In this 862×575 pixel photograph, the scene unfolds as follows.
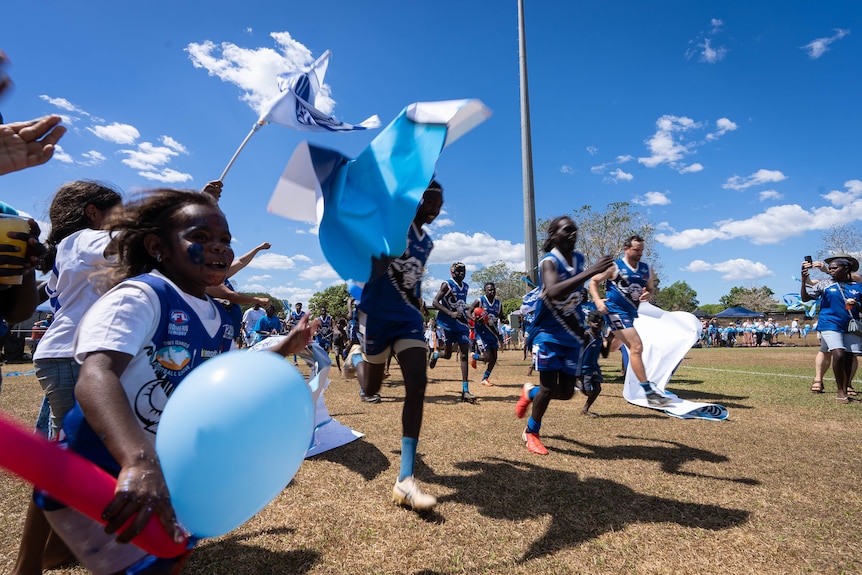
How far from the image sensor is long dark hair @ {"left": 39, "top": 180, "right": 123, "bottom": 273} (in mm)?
2664

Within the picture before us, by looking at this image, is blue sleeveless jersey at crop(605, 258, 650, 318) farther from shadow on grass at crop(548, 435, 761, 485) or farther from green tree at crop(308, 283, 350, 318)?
green tree at crop(308, 283, 350, 318)

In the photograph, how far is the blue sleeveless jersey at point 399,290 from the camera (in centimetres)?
358

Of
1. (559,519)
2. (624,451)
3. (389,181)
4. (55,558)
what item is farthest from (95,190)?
(624,451)

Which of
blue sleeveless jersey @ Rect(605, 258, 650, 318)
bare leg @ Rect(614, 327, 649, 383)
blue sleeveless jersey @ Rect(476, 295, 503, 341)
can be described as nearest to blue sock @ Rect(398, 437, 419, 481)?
bare leg @ Rect(614, 327, 649, 383)

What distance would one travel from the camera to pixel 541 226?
42.1 meters

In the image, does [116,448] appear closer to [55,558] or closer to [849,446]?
[55,558]

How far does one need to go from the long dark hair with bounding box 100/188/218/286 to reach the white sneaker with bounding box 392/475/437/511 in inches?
78.3

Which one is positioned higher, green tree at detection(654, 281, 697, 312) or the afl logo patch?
green tree at detection(654, 281, 697, 312)

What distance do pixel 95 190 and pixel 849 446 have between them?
6.43 meters

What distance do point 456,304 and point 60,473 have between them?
7.19m

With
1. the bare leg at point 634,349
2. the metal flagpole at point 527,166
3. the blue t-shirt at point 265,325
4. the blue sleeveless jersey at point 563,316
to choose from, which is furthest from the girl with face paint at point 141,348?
the metal flagpole at point 527,166

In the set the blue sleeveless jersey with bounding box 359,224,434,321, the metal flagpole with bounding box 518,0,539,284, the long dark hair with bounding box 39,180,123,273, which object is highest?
the metal flagpole with bounding box 518,0,539,284

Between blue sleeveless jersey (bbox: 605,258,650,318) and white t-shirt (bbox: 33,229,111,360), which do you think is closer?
white t-shirt (bbox: 33,229,111,360)

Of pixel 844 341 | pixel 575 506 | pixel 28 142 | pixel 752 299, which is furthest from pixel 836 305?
pixel 752 299
